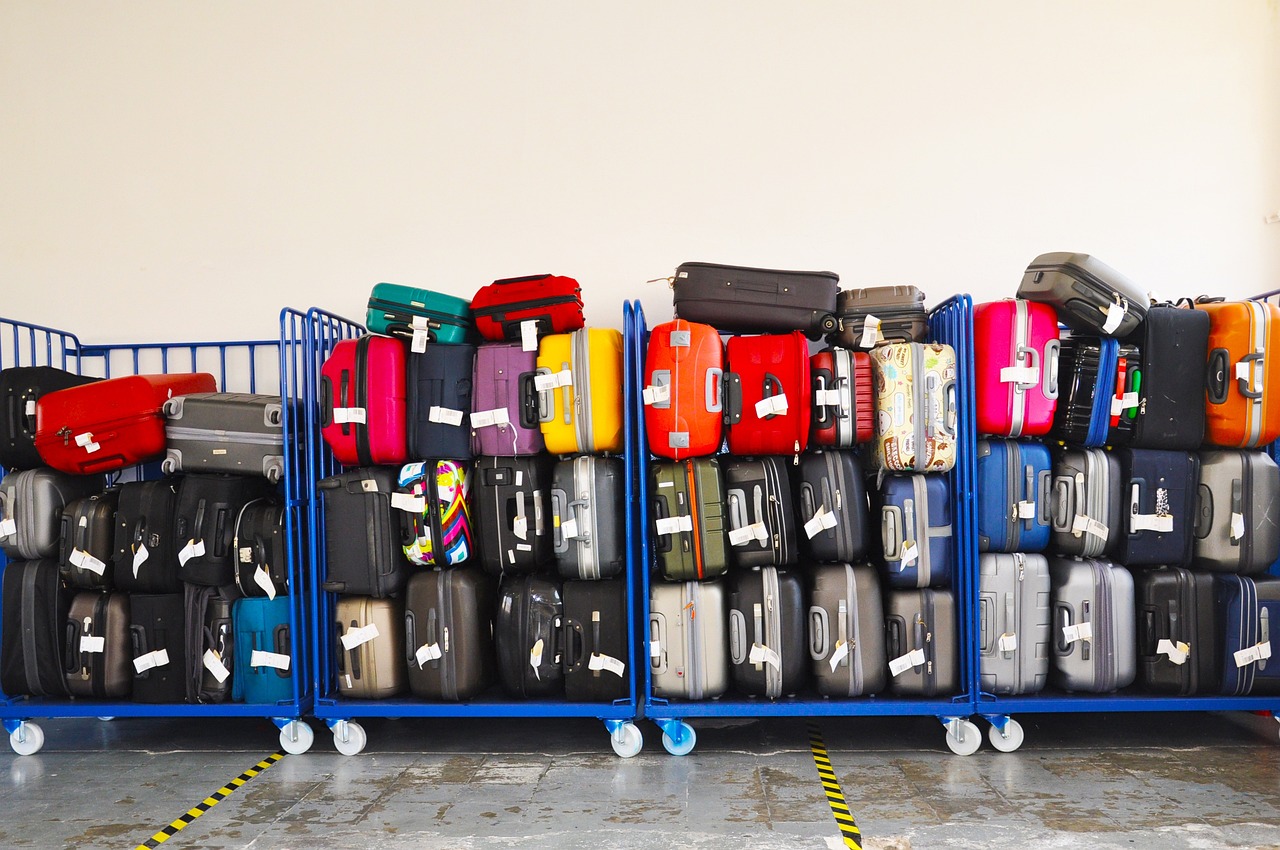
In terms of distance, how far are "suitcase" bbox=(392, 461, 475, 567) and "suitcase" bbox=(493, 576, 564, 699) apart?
1.04 ft

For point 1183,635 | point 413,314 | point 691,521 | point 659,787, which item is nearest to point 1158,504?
point 1183,635

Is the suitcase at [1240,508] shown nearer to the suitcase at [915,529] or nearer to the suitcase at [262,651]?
the suitcase at [915,529]

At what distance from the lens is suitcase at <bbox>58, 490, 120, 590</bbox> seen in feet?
13.6

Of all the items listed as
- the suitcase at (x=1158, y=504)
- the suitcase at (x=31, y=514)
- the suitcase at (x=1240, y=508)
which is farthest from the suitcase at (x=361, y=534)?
→ the suitcase at (x=1240, y=508)

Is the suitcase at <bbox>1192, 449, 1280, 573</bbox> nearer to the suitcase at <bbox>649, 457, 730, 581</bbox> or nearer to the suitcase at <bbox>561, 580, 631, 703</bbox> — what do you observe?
the suitcase at <bbox>649, 457, 730, 581</bbox>

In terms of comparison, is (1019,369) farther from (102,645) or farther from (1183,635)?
(102,645)

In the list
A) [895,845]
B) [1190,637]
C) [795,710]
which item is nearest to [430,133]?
[795,710]

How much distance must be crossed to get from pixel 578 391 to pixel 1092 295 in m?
2.29

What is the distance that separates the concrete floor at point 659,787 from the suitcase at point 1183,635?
31 cm

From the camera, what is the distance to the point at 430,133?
16.1 feet

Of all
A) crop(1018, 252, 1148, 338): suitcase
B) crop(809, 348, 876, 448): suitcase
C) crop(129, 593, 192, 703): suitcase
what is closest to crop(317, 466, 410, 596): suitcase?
crop(129, 593, 192, 703): suitcase

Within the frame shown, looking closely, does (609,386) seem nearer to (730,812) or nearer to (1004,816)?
(730,812)

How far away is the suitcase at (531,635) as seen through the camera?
3939 millimetres

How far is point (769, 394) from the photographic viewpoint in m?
3.81
